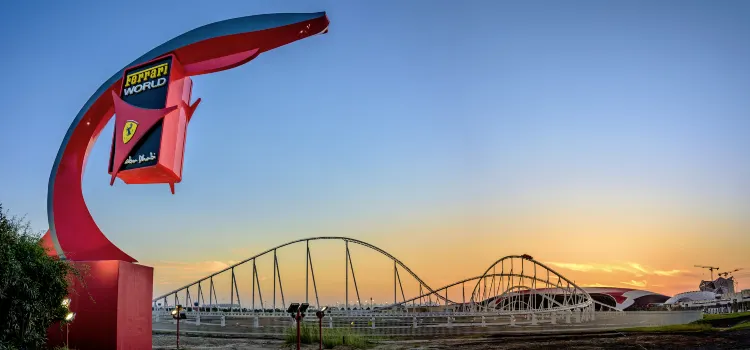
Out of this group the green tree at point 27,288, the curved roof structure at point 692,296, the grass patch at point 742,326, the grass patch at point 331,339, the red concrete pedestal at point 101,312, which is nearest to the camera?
the green tree at point 27,288

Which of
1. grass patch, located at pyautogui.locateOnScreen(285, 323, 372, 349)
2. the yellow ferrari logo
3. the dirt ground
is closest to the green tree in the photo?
the yellow ferrari logo

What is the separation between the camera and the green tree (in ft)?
76.8

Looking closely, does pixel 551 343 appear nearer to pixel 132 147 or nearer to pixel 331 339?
pixel 331 339

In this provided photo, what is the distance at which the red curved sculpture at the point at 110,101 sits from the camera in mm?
24734

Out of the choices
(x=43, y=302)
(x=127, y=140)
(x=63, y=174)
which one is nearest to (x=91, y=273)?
(x=43, y=302)

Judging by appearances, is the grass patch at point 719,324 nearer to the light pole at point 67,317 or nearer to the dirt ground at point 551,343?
the dirt ground at point 551,343

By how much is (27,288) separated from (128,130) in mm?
7022

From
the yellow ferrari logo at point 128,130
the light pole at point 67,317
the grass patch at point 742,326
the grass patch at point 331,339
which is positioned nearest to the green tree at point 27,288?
the light pole at point 67,317

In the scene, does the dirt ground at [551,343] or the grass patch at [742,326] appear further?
the grass patch at [742,326]

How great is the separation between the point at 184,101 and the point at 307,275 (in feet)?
136

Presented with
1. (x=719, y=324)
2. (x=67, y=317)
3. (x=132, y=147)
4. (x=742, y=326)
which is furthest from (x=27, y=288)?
(x=719, y=324)

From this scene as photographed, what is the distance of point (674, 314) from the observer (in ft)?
235

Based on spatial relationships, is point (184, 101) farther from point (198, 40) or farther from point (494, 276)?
point (494, 276)

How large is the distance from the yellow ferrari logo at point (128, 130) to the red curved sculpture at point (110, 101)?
123 cm
